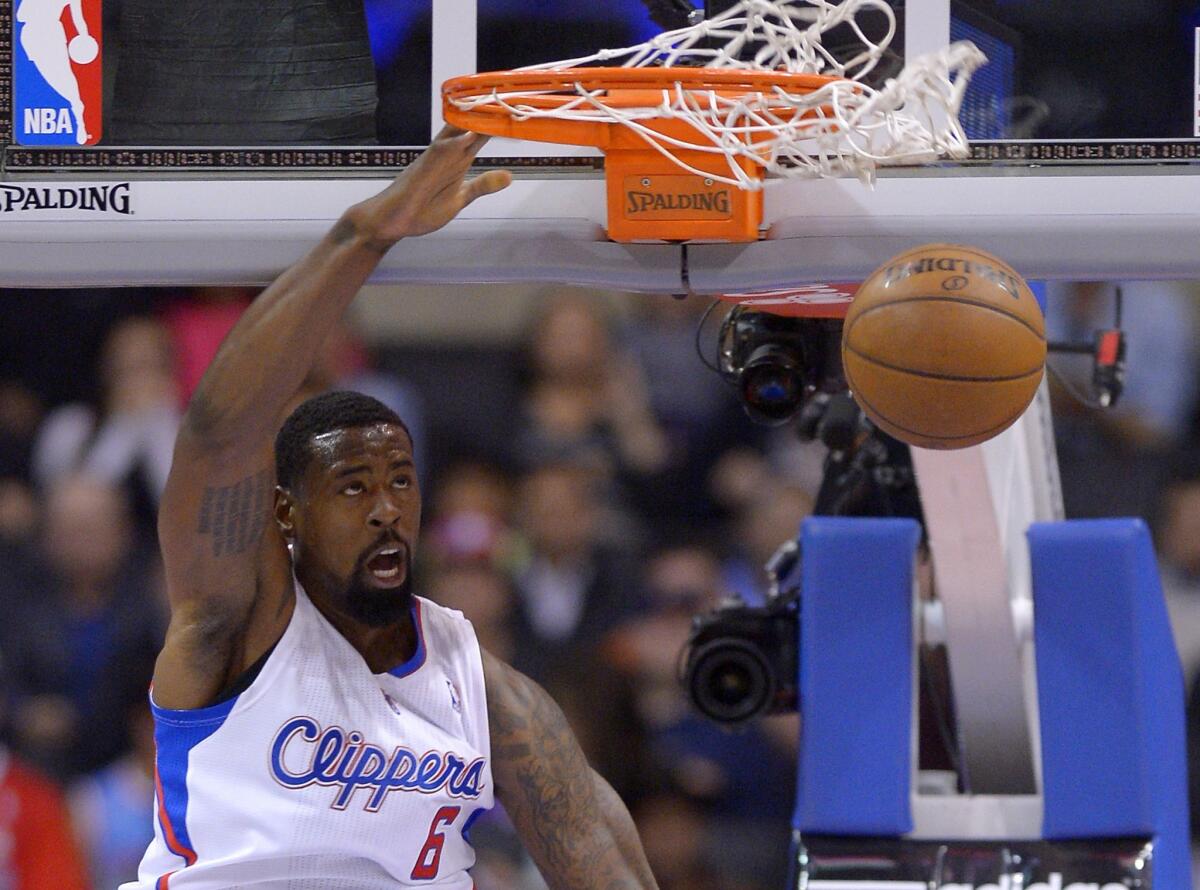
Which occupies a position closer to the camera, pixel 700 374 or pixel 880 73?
pixel 880 73

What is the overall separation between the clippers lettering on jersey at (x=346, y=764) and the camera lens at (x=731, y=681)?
1345 mm

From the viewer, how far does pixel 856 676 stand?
11.9ft

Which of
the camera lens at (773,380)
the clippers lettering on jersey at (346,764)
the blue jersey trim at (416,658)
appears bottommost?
the clippers lettering on jersey at (346,764)

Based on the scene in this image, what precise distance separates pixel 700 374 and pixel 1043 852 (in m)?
2.27

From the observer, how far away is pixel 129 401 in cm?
538

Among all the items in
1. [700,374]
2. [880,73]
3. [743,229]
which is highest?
[700,374]

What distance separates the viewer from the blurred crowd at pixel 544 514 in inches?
200

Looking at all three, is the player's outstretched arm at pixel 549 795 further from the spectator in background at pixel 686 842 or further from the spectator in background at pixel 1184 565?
the spectator in background at pixel 1184 565

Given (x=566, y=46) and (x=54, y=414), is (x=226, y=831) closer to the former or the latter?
(x=566, y=46)

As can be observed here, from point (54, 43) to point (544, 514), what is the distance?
111 inches

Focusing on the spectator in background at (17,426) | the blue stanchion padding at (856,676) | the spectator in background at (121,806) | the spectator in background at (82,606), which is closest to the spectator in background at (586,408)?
the spectator in background at (82,606)

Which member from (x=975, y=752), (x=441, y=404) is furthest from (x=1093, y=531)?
(x=441, y=404)

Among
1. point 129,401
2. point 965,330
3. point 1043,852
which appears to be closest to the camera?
point 965,330

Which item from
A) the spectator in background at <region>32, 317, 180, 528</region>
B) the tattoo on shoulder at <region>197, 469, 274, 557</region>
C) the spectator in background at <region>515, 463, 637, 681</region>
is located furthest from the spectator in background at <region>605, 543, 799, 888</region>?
the tattoo on shoulder at <region>197, 469, 274, 557</region>
